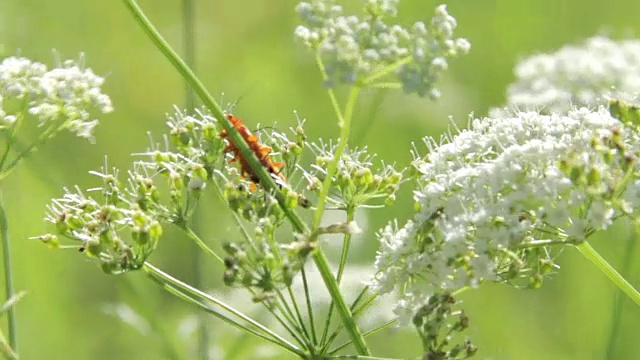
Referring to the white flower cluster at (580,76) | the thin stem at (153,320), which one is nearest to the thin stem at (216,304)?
the thin stem at (153,320)

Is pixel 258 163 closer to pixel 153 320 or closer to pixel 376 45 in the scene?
pixel 376 45

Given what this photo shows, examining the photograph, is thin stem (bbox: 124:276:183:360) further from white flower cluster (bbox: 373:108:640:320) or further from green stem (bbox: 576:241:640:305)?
green stem (bbox: 576:241:640:305)

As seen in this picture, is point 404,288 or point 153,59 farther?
point 153,59

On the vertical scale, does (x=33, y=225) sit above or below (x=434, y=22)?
above

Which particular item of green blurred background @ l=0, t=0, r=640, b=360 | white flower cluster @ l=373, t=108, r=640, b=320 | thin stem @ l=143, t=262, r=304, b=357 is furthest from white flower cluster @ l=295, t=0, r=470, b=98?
green blurred background @ l=0, t=0, r=640, b=360

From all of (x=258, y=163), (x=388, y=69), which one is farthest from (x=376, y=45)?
(x=258, y=163)

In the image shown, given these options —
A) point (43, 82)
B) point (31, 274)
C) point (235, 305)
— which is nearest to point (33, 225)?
point (31, 274)

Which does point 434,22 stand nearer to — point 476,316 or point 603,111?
point 603,111
